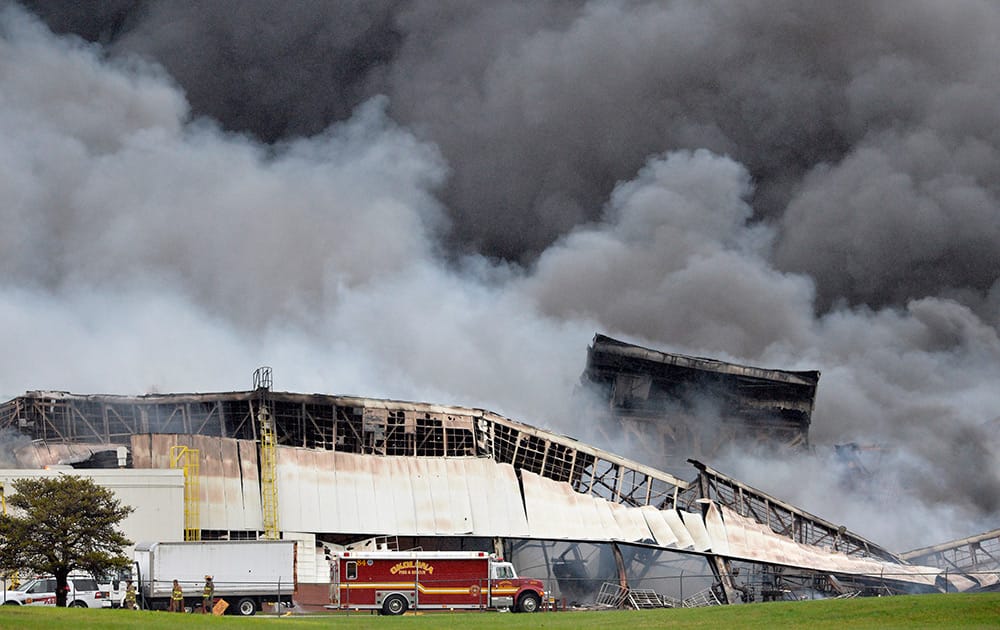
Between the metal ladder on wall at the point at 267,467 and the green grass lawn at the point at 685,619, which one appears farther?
the metal ladder on wall at the point at 267,467

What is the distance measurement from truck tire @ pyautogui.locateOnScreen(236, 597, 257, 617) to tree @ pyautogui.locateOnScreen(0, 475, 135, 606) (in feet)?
17.8

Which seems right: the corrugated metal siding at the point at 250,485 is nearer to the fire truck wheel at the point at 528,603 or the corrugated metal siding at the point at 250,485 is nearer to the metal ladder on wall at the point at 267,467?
the metal ladder on wall at the point at 267,467

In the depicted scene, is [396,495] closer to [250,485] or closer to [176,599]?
[250,485]

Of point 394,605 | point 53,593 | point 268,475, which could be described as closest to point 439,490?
point 268,475

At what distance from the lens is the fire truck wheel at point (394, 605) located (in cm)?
5447

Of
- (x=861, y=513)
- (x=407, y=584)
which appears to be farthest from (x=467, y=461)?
(x=861, y=513)

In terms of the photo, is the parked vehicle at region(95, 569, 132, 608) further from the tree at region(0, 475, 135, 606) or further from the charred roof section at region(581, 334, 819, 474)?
the charred roof section at region(581, 334, 819, 474)

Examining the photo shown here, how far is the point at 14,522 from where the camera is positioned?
51.4 m

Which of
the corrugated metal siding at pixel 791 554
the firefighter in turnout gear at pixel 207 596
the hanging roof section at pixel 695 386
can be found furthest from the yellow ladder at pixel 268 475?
the hanging roof section at pixel 695 386

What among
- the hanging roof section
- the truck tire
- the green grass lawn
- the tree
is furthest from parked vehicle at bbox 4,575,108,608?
the hanging roof section

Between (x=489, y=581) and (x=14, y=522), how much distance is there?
21.2 m

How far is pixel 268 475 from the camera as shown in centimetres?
6844

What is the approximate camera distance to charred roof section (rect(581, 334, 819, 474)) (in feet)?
341

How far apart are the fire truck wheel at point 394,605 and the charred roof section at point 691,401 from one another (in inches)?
1959
